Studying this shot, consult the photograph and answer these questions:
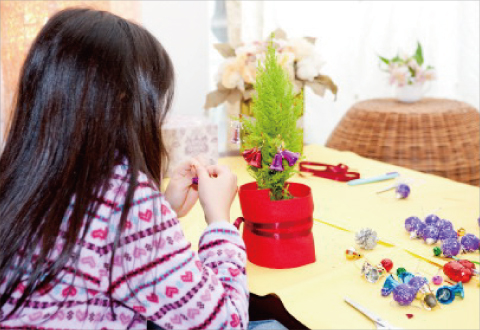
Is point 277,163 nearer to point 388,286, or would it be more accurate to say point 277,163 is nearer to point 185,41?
point 388,286

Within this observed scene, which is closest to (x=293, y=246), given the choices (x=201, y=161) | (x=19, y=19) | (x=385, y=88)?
(x=201, y=161)

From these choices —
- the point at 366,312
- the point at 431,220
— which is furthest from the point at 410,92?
the point at 366,312

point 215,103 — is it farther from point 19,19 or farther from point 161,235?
point 161,235

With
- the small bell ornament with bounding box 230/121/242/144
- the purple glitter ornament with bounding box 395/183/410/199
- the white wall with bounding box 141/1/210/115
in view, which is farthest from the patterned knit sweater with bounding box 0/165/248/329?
the white wall with bounding box 141/1/210/115

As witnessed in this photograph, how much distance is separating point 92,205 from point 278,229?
1.17 feet

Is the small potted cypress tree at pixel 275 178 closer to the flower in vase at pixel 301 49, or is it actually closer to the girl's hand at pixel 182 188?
the girl's hand at pixel 182 188

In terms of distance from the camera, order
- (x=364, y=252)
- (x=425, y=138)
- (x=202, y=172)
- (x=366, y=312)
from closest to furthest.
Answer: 1. (x=366, y=312)
2. (x=202, y=172)
3. (x=364, y=252)
4. (x=425, y=138)

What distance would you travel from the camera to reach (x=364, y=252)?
104 centimetres

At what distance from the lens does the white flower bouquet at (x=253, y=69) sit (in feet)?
5.31

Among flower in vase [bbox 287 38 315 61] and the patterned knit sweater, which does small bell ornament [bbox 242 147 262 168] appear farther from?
flower in vase [bbox 287 38 315 61]

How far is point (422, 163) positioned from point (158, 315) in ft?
4.66

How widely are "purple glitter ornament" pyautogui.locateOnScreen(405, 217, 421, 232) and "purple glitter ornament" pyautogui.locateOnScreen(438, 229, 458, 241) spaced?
0.05 metres

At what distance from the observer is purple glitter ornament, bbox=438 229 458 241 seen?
1042 mm

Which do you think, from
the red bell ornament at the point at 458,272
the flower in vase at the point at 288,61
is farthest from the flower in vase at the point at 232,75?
the red bell ornament at the point at 458,272
